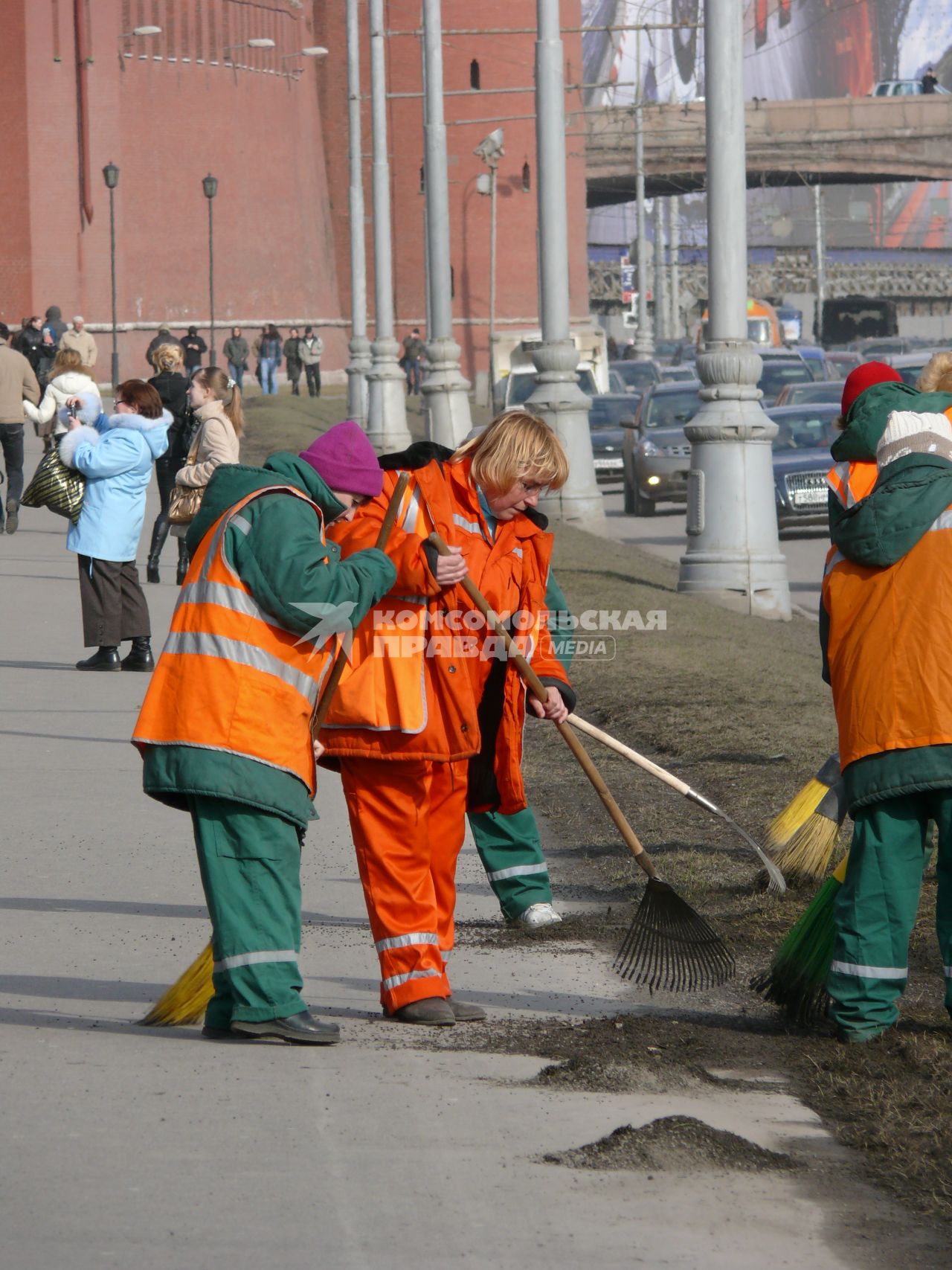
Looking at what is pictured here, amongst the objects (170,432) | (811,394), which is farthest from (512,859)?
(811,394)

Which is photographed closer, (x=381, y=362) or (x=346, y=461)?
(x=346, y=461)

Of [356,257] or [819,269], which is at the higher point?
[819,269]

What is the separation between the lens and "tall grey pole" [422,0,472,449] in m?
32.7

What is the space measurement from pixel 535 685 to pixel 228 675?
112 cm

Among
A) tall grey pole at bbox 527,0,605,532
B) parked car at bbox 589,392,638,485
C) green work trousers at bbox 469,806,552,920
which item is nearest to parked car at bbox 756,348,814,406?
parked car at bbox 589,392,638,485

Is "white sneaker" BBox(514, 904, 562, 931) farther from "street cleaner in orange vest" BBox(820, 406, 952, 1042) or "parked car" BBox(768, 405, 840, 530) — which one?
"parked car" BBox(768, 405, 840, 530)

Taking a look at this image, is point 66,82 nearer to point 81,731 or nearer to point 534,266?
point 534,266

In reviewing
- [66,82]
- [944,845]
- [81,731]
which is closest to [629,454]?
[81,731]

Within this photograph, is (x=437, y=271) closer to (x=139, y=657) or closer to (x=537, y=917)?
(x=139, y=657)

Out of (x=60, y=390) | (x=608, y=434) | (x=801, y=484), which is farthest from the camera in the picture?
(x=608, y=434)

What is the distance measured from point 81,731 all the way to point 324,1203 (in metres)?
7.25

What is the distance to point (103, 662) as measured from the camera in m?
13.6

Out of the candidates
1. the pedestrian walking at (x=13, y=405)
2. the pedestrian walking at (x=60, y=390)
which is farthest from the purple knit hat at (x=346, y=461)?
the pedestrian walking at (x=13, y=405)

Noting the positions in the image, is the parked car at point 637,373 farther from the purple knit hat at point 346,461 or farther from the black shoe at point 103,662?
the purple knit hat at point 346,461
